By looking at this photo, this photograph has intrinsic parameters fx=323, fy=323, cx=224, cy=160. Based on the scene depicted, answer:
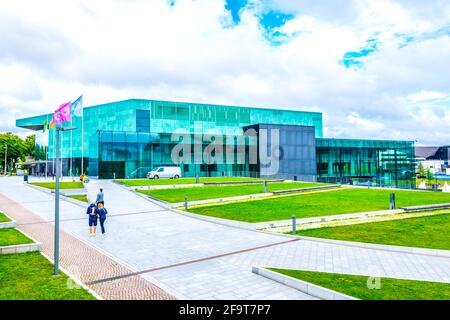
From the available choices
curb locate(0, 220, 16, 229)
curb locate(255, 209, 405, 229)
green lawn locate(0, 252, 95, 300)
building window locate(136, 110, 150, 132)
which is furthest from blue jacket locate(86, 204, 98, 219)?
building window locate(136, 110, 150, 132)

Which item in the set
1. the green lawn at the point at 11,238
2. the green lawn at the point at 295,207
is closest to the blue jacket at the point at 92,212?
the green lawn at the point at 11,238

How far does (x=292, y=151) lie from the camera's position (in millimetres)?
55031

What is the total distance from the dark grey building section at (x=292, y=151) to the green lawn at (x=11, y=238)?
42.3 meters

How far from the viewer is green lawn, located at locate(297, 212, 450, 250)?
12.6m

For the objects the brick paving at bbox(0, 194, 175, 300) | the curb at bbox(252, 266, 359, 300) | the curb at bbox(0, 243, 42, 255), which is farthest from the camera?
the curb at bbox(0, 243, 42, 255)

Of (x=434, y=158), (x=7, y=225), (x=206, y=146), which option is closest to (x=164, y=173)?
(x=206, y=146)

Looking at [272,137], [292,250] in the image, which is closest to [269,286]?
[292,250]

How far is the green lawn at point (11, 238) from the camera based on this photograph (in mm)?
12029

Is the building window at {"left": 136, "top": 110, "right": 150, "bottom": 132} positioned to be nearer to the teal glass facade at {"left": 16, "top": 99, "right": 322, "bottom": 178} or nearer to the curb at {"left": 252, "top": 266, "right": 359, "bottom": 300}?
the teal glass facade at {"left": 16, "top": 99, "right": 322, "bottom": 178}

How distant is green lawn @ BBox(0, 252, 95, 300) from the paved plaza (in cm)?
61

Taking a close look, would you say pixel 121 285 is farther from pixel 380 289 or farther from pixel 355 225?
pixel 355 225
